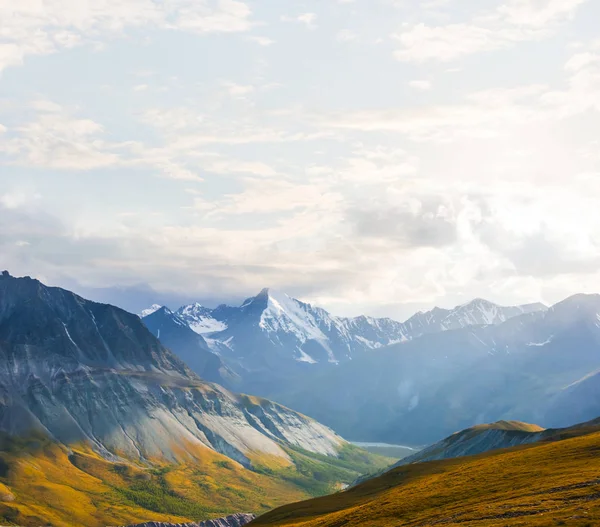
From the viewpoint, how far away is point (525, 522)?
294 feet

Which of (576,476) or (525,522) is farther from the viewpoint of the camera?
(576,476)

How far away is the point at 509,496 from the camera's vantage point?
370ft

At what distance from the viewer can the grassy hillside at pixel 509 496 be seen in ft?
310

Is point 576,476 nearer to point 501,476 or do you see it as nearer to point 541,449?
point 501,476

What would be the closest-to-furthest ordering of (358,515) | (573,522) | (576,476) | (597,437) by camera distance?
(573,522), (576,476), (358,515), (597,437)

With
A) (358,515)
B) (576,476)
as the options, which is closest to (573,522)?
(576,476)

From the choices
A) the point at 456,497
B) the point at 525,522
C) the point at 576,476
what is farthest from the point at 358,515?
the point at 525,522

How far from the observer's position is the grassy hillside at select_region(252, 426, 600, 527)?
310 feet

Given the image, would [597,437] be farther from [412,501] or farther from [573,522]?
[573,522]

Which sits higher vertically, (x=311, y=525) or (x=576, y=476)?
(x=576, y=476)

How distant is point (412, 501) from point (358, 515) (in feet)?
37.9

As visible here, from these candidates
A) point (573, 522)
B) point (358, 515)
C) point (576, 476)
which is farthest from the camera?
point (358, 515)

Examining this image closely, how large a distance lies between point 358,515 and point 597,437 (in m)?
50.9

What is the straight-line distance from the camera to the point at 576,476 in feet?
369
